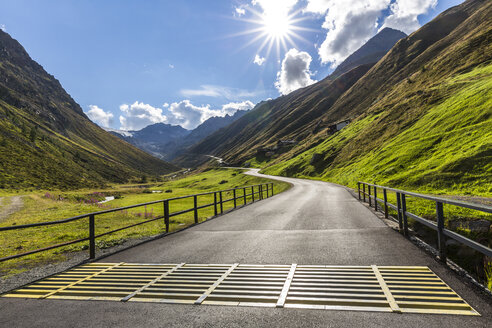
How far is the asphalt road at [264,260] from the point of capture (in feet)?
12.2

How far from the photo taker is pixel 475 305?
12.8 feet

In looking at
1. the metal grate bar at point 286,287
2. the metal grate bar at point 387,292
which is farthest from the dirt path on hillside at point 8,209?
the metal grate bar at point 387,292

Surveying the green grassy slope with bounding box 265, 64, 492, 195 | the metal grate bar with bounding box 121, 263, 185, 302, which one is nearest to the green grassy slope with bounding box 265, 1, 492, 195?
the green grassy slope with bounding box 265, 64, 492, 195

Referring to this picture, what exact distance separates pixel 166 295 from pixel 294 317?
2389mm

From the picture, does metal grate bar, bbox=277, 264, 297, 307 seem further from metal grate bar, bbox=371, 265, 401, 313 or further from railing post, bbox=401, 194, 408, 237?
railing post, bbox=401, 194, 408, 237

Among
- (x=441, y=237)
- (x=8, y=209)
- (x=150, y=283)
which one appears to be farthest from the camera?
(x=8, y=209)

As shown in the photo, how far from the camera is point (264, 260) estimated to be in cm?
662

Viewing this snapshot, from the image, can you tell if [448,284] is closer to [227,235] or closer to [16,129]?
[227,235]

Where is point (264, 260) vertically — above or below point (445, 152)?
below

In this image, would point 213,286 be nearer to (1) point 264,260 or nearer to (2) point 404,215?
(1) point 264,260

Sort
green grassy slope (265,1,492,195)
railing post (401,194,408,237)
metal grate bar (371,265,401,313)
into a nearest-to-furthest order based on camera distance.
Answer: metal grate bar (371,265,401,313) < railing post (401,194,408,237) < green grassy slope (265,1,492,195)

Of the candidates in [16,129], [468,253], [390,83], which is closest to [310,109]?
[390,83]

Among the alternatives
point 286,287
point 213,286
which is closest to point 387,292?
point 286,287

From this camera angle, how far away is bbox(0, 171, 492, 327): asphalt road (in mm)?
3709
